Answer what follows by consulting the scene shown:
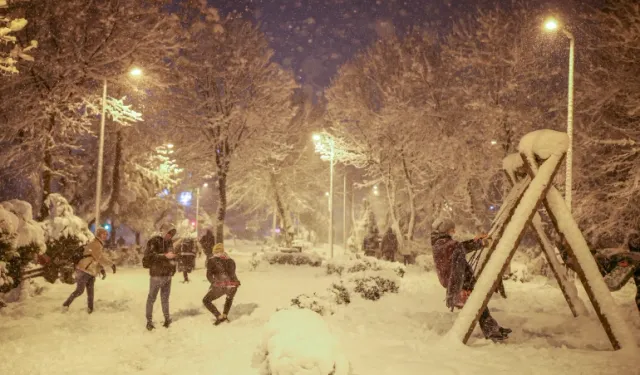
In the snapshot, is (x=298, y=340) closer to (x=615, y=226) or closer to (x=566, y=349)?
(x=566, y=349)

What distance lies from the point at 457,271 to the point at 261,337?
10.5 ft

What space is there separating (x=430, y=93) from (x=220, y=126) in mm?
11310

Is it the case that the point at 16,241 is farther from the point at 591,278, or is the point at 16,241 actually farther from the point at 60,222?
the point at 591,278

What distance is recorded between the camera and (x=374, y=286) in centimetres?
1248

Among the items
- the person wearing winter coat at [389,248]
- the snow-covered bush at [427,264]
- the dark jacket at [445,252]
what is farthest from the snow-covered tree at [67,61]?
the person wearing winter coat at [389,248]

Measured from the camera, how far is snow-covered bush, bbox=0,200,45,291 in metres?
10.0

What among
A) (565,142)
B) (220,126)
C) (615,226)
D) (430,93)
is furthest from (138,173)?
(565,142)

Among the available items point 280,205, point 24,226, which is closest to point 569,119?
point 24,226

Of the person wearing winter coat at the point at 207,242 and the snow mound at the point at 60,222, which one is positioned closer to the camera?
the snow mound at the point at 60,222

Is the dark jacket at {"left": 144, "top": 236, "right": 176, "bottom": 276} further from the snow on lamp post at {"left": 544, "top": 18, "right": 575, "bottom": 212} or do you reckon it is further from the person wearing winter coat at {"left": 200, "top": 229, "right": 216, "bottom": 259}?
the snow on lamp post at {"left": 544, "top": 18, "right": 575, "bottom": 212}

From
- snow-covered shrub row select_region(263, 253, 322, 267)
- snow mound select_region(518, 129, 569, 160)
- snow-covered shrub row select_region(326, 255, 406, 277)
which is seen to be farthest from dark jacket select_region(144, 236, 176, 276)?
snow-covered shrub row select_region(263, 253, 322, 267)

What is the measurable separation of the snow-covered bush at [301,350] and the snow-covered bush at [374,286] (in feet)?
22.4

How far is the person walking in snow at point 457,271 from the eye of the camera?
7453 millimetres

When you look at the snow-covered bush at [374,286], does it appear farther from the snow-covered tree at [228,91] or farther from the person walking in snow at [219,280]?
the snow-covered tree at [228,91]
